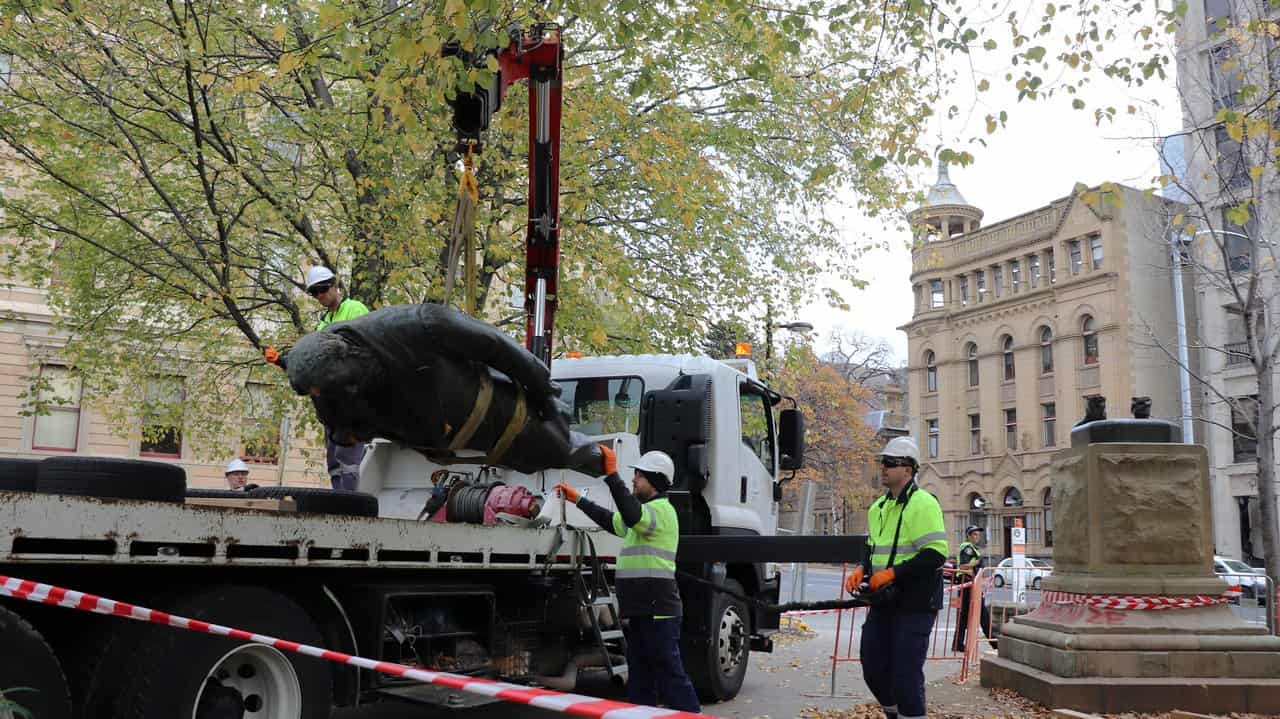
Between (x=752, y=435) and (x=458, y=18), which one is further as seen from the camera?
(x=752, y=435)

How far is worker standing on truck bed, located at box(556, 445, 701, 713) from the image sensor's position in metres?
6.21

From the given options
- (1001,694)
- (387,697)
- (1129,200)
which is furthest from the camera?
(1129,200)

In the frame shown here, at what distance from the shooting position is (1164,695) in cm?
830

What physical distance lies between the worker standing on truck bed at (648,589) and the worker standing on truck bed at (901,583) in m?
1.08

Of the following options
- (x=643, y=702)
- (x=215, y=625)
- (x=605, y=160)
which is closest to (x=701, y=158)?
(x=605, y=160)

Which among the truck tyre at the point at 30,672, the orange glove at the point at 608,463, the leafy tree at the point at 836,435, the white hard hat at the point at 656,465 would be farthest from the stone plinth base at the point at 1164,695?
the leafy tree at the point at 836,435

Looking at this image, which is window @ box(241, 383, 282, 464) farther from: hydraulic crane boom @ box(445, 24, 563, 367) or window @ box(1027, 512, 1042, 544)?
window @ box(1027, 512, 1042, 544)

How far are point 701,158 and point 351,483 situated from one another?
751 cm

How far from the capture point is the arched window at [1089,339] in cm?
4566

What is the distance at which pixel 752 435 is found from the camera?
10102 mm

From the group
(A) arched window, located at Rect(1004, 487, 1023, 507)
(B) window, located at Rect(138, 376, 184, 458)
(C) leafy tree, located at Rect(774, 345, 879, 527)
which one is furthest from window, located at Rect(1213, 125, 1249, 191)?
(A) arched window, located at Rect(1004, 487, 1023, 507)

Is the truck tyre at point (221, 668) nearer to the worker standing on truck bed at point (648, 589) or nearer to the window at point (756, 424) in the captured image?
the worker standing on truck bed at point (648, 589)

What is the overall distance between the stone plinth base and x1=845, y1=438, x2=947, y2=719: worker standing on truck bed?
2551 mm

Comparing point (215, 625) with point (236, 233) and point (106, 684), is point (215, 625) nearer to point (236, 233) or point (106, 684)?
point (106, 684)
